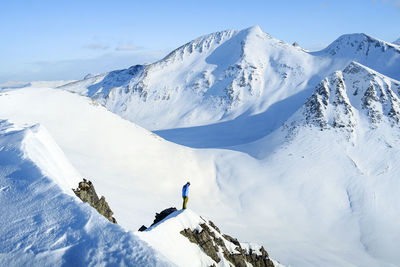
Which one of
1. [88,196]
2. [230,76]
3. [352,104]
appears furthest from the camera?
[230,76]

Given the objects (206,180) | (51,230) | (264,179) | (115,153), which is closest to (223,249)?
(51,230)

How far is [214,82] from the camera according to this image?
108750 millimetres

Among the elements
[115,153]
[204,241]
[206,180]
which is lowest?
[206,180]

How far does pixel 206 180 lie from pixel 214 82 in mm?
65611

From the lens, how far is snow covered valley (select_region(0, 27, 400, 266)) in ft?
29.1

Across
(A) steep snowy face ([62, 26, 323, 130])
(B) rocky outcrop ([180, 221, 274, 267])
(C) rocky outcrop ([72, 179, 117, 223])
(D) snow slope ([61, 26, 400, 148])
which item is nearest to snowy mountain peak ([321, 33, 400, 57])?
(D) snow slope ([61, 26, 400, 148])

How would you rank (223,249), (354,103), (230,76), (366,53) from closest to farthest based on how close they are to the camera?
(223,249) → (354,103) → (366,53) → (230,76)

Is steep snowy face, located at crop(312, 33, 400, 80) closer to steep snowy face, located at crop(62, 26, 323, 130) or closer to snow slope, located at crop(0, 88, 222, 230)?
steep snowy face, located at crop(62, 26, 323, 130)

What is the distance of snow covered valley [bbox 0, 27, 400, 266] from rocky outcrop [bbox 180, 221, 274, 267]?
41 centimetres

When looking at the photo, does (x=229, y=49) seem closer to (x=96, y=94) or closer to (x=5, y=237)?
(x=96, y=94)

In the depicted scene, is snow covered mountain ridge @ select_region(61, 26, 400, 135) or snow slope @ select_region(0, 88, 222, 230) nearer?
snow slope @ select_region(0, 88, 222, 230)

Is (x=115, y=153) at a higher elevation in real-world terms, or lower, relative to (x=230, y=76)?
higher

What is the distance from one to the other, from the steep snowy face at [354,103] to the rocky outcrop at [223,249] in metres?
41.9

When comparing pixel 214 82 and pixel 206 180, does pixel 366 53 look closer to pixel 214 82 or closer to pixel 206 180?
pixel 214 82
